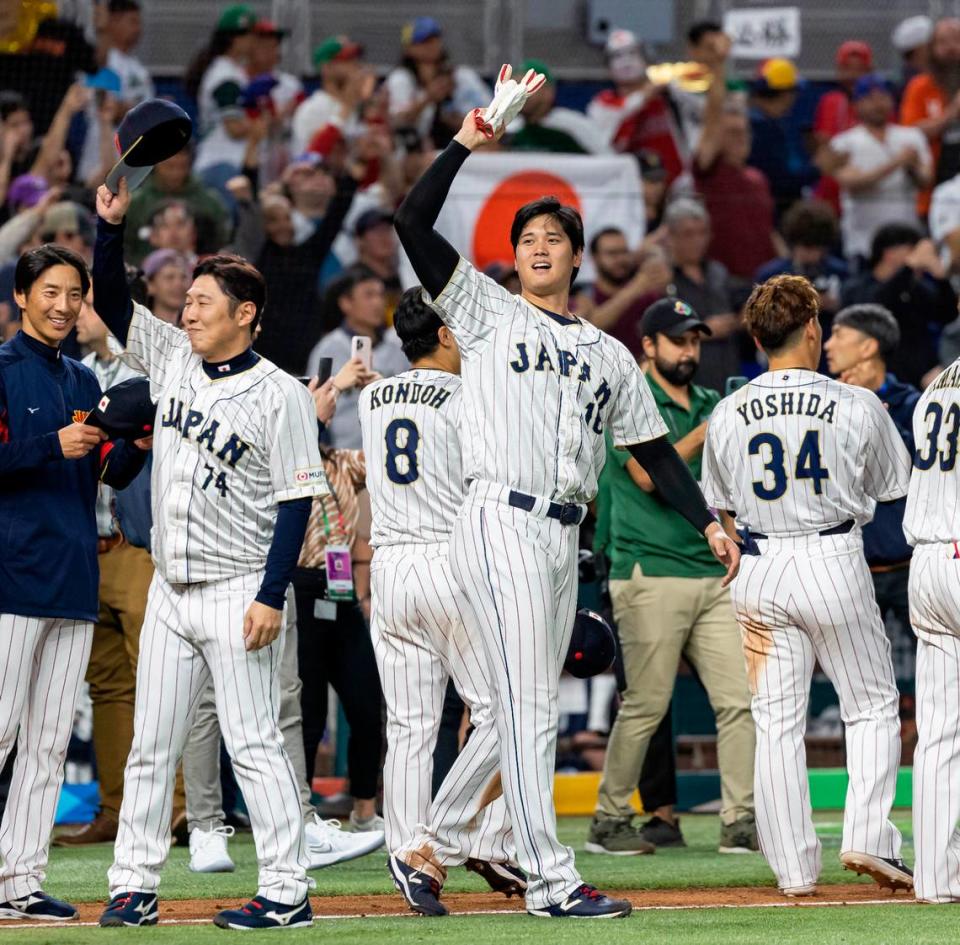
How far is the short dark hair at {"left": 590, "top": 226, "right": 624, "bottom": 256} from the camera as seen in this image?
1163 centimetres

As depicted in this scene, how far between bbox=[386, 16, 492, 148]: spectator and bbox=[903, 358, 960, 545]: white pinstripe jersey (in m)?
7.50

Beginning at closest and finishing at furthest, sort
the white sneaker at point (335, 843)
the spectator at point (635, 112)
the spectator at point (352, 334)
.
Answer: the white sneaker at point (335, 843) → the spectator at point (352, 334) → the spectator at point (635, 112)

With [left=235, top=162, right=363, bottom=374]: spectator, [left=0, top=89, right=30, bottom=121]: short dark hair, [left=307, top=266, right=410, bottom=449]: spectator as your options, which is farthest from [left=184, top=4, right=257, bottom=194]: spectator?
[left=307, top=266, right=410, bottom=449]: spectator

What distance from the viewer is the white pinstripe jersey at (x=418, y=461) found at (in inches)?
245

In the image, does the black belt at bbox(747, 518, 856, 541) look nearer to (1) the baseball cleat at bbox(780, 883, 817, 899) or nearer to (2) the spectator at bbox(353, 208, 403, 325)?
(1) the baseball cleat at bbox(780, 883, 817, 899)

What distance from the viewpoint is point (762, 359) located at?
11.8 m

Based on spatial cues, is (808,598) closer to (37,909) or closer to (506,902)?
(506,902)

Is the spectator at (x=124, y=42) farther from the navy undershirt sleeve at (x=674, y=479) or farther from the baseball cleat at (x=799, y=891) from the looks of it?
the baseball cleat at (x=799, y=891)

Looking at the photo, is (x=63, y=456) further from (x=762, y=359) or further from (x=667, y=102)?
(x=667, y=102)

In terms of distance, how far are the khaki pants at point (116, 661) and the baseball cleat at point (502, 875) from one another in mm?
2279

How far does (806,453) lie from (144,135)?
2.49 m

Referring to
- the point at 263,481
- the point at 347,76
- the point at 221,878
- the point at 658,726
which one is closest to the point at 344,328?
the point at 347,76

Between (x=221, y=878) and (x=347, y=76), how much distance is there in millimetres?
7525

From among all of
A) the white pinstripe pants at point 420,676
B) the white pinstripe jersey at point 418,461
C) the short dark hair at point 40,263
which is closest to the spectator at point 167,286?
the white pinstripe jersey at point 418,461
